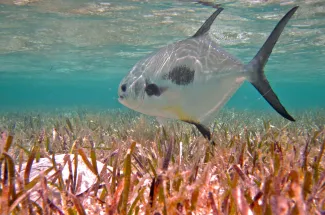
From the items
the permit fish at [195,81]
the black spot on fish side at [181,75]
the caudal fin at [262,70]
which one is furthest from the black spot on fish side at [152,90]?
the caudal fin at [262,70]

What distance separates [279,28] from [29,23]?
19077 millimetres

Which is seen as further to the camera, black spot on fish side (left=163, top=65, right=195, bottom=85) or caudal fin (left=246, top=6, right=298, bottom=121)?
black spot on fish side (left=163, top=65, right=195, bottom=85)

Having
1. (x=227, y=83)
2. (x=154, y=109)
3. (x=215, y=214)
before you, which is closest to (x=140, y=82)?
(x=154, y=109)

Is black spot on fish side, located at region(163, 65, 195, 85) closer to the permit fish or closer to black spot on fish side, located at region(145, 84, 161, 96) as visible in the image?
the permit fish

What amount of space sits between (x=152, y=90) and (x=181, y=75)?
42cm

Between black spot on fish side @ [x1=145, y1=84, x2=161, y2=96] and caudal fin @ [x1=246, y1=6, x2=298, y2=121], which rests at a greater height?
caudal fin @ [x1=246, y1=6, x2=298, y2=121]

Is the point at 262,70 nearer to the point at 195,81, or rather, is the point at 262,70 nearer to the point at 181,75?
the point at 195,81

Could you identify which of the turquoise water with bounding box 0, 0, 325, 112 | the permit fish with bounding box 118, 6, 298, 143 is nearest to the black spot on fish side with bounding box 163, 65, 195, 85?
the permit fish with bounding box 118, 6, 298, 143

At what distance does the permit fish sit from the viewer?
3260mm

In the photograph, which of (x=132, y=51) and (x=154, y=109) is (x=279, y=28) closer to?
(x=154, y=109)

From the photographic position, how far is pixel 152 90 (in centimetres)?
339

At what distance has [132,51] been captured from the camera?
1175 inches

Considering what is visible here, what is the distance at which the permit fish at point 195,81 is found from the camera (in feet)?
10.7

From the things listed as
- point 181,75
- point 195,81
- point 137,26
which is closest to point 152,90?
point 181,75
